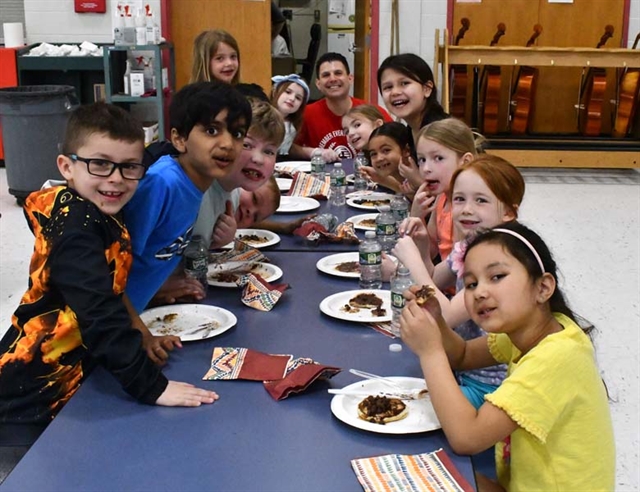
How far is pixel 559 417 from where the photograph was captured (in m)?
1.60

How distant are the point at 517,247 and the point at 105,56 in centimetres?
595

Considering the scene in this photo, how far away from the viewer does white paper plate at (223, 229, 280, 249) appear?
2.97 metres

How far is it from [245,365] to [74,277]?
1.41 feet

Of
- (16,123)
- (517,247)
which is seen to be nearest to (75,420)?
(517,247)

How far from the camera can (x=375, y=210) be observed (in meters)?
3.63

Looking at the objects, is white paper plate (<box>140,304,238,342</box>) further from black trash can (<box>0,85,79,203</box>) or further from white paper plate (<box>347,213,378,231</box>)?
black trash can (<box>0,85,79,203</box>)

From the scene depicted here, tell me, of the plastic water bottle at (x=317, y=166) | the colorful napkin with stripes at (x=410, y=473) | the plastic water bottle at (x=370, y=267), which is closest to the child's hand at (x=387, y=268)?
the plastic water bottle at (x=370, y=267)

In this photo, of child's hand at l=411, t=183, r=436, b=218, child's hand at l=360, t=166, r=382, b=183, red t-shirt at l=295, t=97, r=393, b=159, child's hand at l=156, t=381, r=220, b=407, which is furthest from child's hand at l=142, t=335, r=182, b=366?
red t-shirt at l=295, t=97, r=393, b=159

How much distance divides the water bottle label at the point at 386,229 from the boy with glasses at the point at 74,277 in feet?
3.77

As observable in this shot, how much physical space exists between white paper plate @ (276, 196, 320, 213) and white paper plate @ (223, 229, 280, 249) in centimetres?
36

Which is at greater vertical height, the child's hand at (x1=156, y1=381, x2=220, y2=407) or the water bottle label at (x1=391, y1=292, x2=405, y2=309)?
the water bottle label at (x1=391, y1=292, x2=405, y2=309)

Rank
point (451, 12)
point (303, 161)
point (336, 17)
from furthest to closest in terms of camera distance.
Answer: point (336, 17) < point (451, 12) < point (303, 161)

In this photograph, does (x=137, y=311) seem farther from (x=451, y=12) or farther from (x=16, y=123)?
(x=451, y=12)

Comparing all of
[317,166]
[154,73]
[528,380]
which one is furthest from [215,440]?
[154,73]
